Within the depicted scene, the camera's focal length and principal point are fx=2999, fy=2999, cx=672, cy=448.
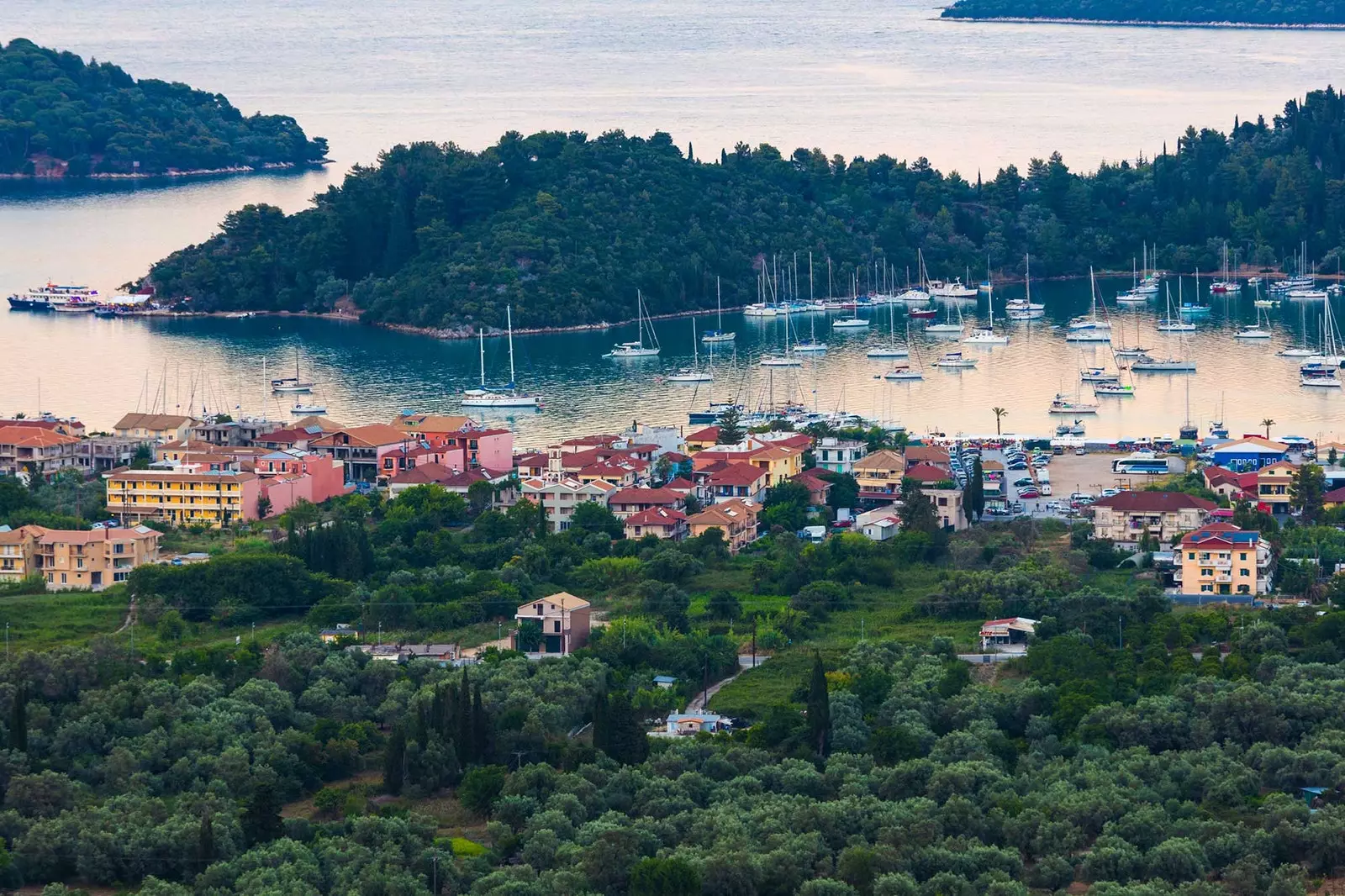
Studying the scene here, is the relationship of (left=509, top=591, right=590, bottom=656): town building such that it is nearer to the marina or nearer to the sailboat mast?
the marina

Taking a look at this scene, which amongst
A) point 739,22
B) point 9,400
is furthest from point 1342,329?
point 739,22

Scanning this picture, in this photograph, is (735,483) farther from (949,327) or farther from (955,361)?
(949,327)

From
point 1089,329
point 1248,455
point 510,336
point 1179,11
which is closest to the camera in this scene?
point 1248,455

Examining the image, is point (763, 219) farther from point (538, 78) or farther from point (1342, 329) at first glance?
point (538, 78)

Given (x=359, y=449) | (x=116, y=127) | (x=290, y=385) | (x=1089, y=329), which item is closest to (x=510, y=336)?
(x=290, y=385)

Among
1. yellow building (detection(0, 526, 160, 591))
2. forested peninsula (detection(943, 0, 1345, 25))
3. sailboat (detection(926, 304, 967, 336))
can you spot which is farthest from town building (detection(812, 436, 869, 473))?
forested peninsula (detection(943, 0, 1345, 25))

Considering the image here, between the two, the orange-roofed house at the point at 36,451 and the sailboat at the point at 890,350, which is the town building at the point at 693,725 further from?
the sailboat at the point at 890,350
